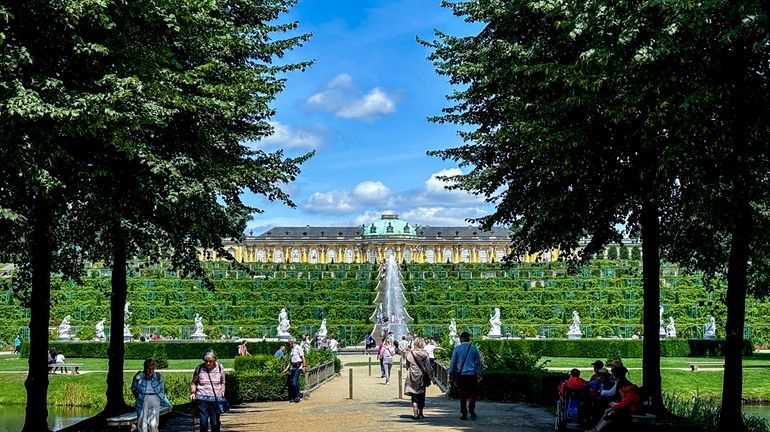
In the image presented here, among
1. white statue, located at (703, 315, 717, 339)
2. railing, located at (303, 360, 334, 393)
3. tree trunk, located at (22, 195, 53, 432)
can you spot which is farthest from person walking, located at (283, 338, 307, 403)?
white statue, located at (703, 315, 717, 339)

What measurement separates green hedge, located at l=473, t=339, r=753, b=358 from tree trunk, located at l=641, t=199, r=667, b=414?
22.2 meters

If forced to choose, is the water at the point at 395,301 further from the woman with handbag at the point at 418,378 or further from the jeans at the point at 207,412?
the jeans at the point at 207,412

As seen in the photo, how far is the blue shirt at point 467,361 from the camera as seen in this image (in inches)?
597

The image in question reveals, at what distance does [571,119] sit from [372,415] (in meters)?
6.66

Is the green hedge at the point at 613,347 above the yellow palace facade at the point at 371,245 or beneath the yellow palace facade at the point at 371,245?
beneath

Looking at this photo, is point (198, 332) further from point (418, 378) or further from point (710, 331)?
point (418, 378)

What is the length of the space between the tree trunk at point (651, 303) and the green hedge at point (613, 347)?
22.2 metres

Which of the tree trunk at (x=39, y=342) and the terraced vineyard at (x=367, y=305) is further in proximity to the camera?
the terraced vineyard at (x=367, y=305)

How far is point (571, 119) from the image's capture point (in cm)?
1303

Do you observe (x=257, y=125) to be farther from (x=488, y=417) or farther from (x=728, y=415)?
(x=728, y=415)

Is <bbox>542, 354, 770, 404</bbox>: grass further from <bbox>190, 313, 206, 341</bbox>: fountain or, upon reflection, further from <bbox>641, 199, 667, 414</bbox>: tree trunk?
<bbox>190, 313, 206, 341</bbox>: fountain

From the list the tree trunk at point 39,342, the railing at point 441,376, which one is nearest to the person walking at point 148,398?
the tree trunk at point 39,342

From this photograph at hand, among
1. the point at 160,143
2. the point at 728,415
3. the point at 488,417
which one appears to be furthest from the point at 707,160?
the point at 160,143

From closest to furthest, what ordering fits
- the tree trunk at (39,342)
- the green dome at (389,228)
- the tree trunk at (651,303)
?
the tree trunk at (39,342), the tree trunk at (651,303), the green dome at (389,228)
